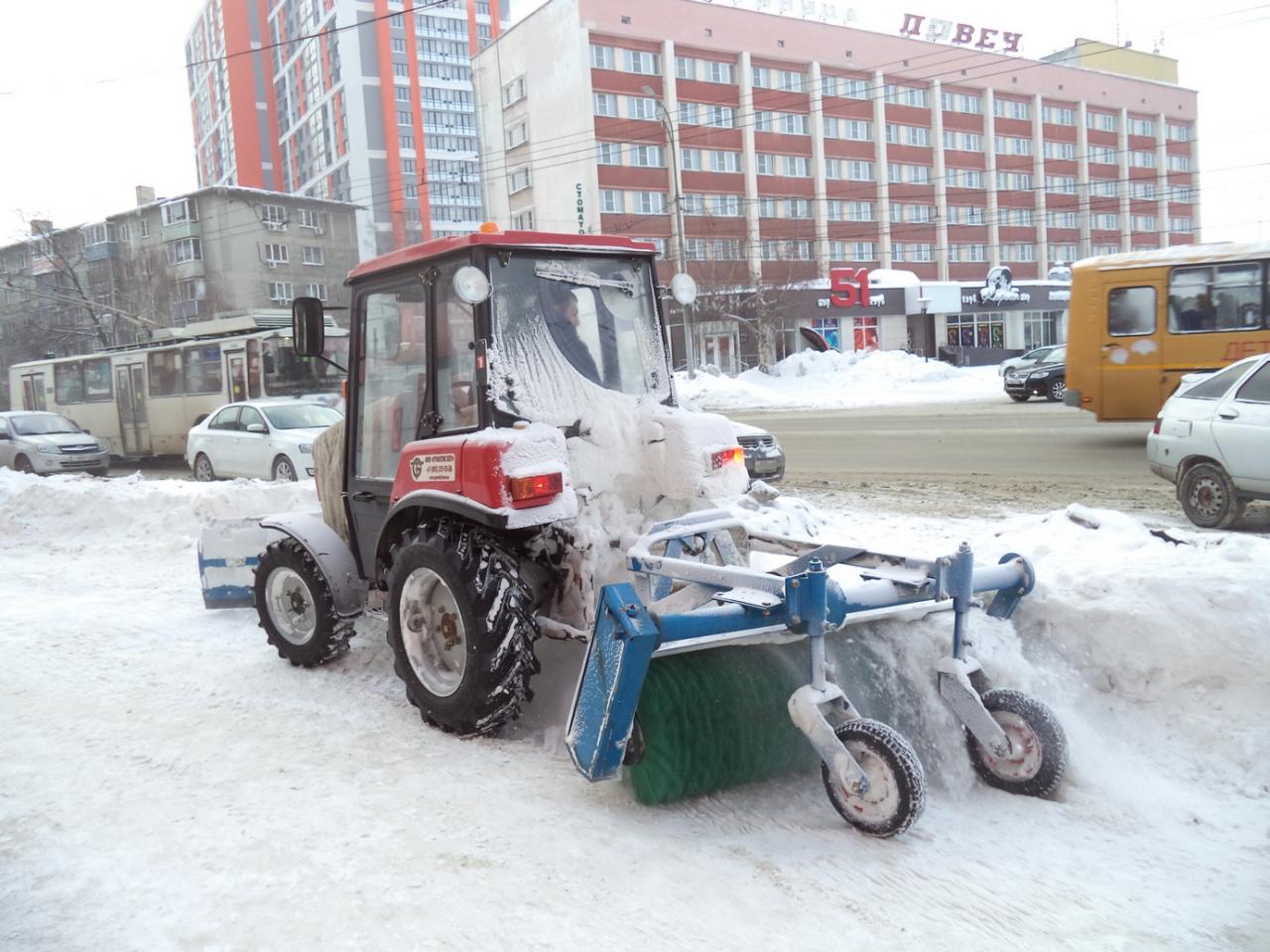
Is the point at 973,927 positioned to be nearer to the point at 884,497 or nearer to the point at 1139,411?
the point at 884,497

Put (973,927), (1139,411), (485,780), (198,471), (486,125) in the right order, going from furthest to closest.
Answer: (486,125) → (198,471) → (1139,411) → (485,780) → (973,927)

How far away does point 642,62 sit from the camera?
2162 inches

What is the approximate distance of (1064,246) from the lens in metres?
72.7

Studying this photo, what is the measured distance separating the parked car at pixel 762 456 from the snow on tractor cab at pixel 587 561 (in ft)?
22.1

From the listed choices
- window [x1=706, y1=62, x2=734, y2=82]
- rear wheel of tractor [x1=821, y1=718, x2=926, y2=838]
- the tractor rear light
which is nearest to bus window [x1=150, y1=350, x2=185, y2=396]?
the tractor rear light

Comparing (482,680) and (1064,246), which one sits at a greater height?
(1064,246)

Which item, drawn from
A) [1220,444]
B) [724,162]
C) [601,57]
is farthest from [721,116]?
[1220,444]

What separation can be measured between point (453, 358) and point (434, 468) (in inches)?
21.3

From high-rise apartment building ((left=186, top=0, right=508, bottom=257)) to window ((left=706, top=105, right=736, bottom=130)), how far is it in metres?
31.6

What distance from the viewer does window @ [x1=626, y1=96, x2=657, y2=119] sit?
2132 inches

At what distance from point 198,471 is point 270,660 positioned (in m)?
13.3

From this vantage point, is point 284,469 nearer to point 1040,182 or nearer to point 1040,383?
point 1040,383

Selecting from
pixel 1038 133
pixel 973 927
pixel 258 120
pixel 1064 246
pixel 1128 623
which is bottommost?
pixel 973 927

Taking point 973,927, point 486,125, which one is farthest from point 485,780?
point 486,125
